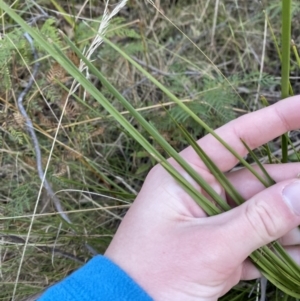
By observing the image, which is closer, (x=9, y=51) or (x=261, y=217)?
(x=261, y=217)

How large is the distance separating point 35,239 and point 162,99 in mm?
540

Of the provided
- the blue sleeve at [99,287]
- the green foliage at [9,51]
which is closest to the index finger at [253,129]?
the blue sleeve at [99,287]

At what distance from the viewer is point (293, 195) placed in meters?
0.68

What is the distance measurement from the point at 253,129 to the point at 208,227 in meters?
0.23

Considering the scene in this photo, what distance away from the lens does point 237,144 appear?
33.1 inches

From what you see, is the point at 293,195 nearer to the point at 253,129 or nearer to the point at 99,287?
the point at 253,129

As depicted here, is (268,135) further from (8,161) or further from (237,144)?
(8,161)

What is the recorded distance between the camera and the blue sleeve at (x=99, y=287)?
0.75 metres

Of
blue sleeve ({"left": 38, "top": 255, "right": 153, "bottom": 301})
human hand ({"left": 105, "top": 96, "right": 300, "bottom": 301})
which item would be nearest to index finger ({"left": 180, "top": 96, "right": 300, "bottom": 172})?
human hand ({"left": 105, "top": 96, "right": 300, "bottom": 301})

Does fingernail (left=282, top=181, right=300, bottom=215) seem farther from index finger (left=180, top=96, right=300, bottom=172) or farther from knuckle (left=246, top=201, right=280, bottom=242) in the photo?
index finger (left=180, top=96, right=300, bottom=172)

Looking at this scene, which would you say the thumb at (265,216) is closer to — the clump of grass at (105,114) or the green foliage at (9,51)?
the clump of grass at (105,114)

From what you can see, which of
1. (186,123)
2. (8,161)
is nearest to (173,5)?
(186,123)

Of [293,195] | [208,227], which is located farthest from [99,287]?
[293,195]

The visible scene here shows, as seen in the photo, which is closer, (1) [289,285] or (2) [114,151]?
(1) [289,285]
